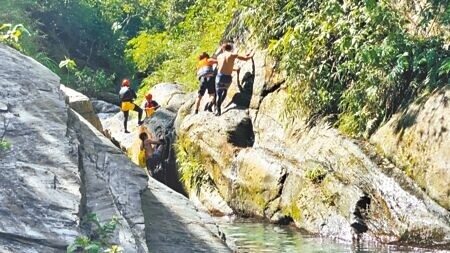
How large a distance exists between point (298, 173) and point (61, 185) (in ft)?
23.6

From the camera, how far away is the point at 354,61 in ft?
40.3

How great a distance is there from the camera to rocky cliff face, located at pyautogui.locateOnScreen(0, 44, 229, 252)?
4.72m

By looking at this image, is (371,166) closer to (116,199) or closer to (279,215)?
(279,215)

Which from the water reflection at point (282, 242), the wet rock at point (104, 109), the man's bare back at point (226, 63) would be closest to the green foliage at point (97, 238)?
the water reflection at point (282, 242)

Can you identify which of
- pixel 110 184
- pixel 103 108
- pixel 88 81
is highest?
pixel 88 81

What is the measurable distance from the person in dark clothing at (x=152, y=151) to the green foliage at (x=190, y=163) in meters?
0.81

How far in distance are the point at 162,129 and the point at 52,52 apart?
19616mm

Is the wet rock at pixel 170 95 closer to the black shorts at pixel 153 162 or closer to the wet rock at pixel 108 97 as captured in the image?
the black shorts at pixel 153 162

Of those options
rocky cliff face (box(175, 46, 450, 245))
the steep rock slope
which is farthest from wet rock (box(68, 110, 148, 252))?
rocky cliff face (box(175, 46, 450, 245))

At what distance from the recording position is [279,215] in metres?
12.0

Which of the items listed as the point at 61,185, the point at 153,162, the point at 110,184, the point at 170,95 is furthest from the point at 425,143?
the point at 170,95

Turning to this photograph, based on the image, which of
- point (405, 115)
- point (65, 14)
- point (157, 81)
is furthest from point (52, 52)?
point (405, 115)

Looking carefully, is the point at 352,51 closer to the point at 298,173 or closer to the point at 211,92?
the point at 298,173

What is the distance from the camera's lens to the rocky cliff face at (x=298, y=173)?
9.84 meters
